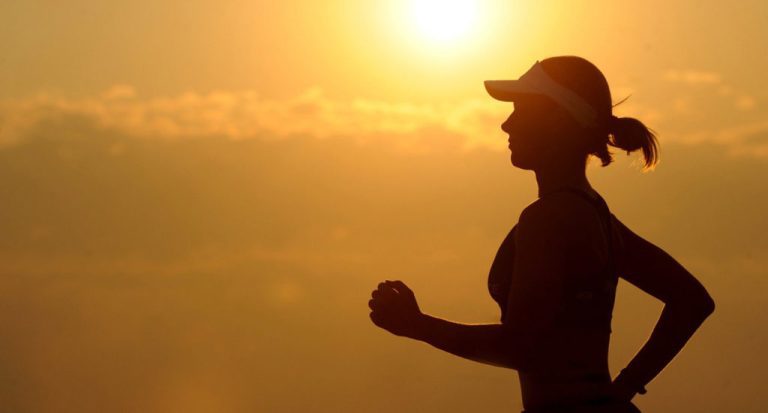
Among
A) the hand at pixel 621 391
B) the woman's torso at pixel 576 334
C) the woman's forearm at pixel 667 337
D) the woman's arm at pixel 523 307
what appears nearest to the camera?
the woman's arm at pixel 523 307

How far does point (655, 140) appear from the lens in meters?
7.15

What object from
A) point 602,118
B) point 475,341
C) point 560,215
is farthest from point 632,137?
point 475,341

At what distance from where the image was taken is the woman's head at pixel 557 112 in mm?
6941

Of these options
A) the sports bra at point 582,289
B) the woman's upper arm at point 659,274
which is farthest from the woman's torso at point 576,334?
the woman's upper arm at point 659,274

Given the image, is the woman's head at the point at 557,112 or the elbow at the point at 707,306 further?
the elbow at the point at 707,306

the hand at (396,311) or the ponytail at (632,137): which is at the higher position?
the ponytail at (632,137)

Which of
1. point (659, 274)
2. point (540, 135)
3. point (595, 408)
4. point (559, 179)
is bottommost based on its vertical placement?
point (595, 408)

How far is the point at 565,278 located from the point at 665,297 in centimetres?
97

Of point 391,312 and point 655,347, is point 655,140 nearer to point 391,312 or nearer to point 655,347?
point 655,347

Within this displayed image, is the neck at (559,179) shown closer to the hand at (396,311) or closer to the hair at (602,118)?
the hair at (602,118)

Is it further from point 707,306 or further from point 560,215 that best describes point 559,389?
point 707,306

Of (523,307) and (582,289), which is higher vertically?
(582,289)

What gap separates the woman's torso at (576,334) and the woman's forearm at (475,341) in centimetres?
17

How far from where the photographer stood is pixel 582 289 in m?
6.55
